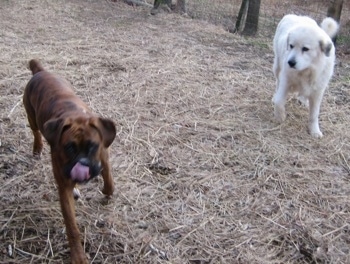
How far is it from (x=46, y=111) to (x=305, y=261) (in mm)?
2116

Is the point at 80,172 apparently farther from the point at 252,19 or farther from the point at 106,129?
the point at 252,19

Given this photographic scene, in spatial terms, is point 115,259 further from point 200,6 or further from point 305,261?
point 200,6

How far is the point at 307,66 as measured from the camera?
481 centimetres

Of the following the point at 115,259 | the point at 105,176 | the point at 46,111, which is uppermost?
the point at 46,111

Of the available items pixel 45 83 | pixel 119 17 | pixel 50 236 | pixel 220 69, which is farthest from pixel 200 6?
pixel 50 236

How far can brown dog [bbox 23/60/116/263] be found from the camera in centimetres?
261

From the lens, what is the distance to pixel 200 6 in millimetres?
12062

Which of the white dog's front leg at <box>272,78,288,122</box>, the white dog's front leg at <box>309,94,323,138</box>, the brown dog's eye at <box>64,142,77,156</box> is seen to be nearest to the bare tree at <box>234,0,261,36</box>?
the white dog's front leg at <box>272,78,288,122</box>

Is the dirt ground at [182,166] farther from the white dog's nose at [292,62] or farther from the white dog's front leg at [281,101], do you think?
the white dog's nose at [292,62]

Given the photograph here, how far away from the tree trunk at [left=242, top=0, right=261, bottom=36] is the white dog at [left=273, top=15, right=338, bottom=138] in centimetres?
447

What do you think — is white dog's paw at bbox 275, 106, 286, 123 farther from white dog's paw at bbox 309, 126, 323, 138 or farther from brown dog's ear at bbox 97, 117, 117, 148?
brown dog's ear at bbox 97, 117, 117, 148

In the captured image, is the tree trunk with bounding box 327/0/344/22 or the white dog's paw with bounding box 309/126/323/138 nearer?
the white dog's paw with bounding box 309/126/323/138

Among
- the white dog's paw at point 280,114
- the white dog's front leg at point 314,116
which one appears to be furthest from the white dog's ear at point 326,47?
the white dog's paw at point 280,114

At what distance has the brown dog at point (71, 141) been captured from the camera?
8.57 feet
